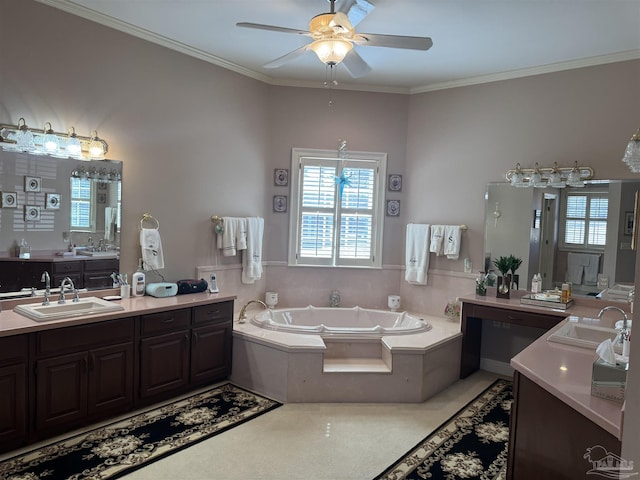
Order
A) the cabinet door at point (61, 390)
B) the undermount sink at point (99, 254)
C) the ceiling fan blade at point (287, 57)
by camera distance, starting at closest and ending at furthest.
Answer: the cabinet door at point (61, 390) → the ceiling fan blade at point (287, 57) → the undermount sink at point (99, 254)

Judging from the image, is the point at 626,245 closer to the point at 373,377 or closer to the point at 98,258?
the point at 373,377

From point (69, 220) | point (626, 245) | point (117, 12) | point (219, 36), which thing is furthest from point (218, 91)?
point (626, 245)

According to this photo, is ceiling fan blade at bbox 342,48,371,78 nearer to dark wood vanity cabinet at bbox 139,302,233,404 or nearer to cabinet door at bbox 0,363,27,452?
dark wood vanity cabinet at bbox 139,302,233,404

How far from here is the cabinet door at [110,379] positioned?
10.4ft

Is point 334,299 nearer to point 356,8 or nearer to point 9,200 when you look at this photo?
point 356,8

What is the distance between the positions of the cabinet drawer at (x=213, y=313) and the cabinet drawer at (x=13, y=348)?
1304 mm

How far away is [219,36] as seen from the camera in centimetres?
393

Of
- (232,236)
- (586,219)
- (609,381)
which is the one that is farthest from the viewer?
(232,236)

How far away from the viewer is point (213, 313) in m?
4.02

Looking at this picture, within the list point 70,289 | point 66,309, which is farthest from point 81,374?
point 70,289

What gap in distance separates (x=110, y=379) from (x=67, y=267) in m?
0.96

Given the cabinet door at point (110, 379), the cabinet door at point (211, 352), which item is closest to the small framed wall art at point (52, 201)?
the cabinet door at point (110, 379)

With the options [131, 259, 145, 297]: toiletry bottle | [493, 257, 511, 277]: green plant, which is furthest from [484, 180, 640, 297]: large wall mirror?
[131, 259, 145, 297]: toiletry bottle

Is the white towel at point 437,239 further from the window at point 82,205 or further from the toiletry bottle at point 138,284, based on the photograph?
the window at point 82,205
